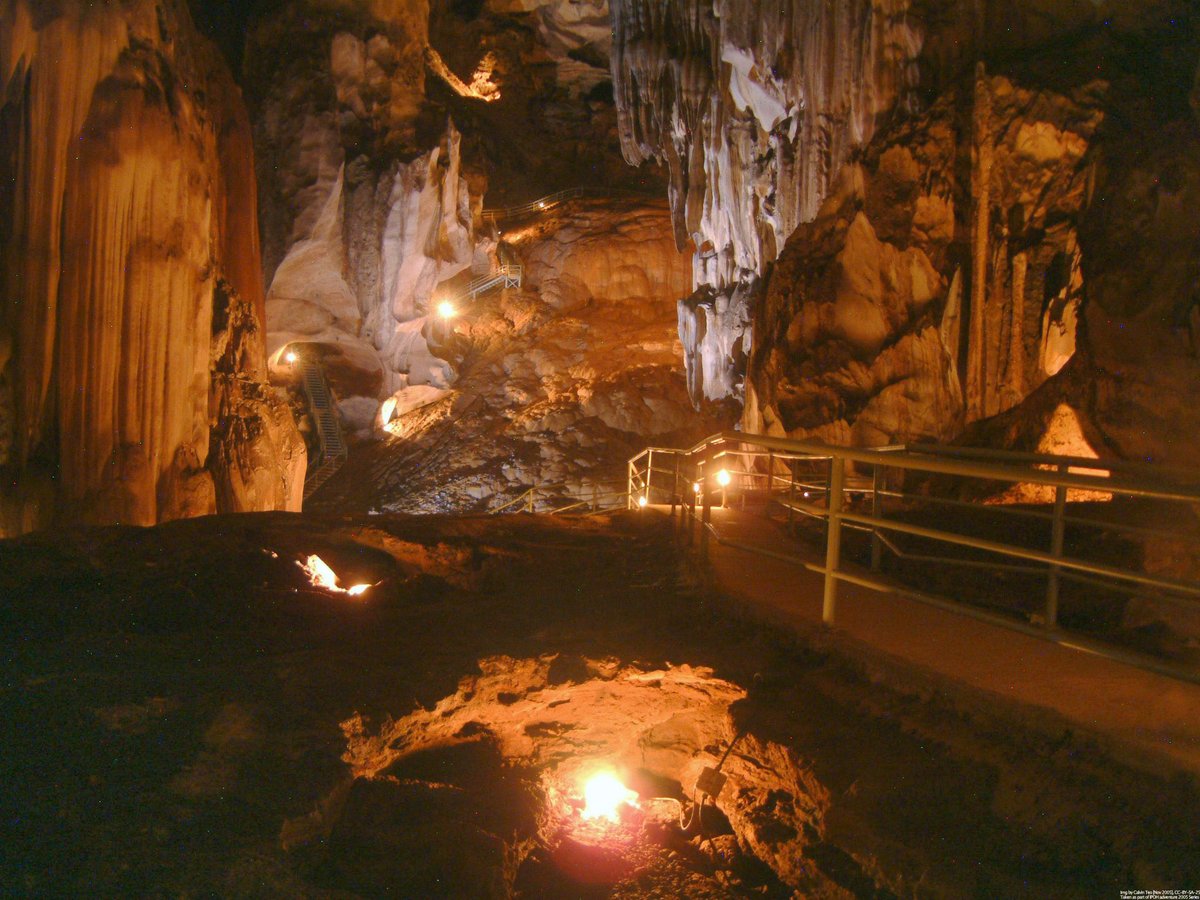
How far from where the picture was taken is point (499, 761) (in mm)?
3273

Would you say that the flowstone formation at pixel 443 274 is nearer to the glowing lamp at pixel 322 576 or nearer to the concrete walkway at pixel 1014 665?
the glowing lamp at pixel 322 576

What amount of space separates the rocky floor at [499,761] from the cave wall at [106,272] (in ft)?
15.1

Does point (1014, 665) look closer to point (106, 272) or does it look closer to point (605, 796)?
point (605, 796)

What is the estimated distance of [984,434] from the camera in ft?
33.0

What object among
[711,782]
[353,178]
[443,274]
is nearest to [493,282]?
Result: [443,274]

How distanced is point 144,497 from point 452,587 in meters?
5.86

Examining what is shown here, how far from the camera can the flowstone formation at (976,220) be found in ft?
27.3

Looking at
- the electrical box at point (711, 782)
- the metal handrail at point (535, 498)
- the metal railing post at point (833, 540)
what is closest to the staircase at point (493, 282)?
the metal handrail at point (535, 498)

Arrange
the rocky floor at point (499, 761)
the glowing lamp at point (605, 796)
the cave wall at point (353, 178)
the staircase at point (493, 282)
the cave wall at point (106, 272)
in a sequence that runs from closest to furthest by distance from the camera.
→ the rocky floor at point (499, 761)
the glowing lamp at point (605, 796)
the cave wall at point (106, 272)
the cave wall at point (353, 178)
the staircase at point (493, 282)

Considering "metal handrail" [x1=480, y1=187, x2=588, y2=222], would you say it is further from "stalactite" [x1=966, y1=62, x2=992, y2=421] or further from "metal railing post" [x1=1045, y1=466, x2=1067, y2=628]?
"metal railing post" [x1=1045, y1=466, x2=1067, y2=628]

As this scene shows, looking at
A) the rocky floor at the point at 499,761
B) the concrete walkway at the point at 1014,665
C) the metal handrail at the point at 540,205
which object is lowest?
the rocky floor at the point at 499,761

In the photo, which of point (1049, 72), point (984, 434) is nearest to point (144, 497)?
point (984, 434)

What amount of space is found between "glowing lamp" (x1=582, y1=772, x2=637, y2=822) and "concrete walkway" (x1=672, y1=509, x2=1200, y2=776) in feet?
3.68

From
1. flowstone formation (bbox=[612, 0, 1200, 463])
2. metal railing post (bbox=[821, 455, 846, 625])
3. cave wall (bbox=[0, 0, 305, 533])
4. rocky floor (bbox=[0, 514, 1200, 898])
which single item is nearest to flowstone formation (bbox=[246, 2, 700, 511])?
cave wall (bbox=[0, 0, 305, 533])
